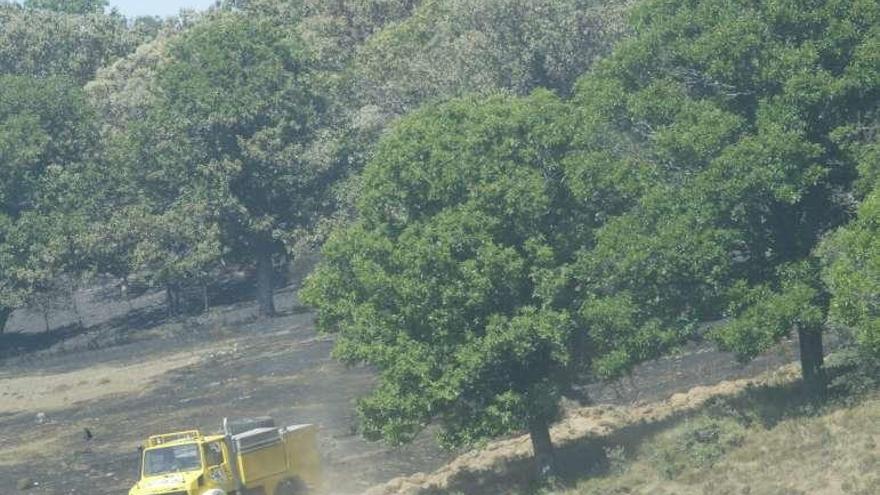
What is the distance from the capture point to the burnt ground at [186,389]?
5591cm

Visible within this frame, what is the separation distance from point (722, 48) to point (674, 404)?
1270 cm

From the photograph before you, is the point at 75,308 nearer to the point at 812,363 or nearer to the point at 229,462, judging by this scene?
the point at 229,462

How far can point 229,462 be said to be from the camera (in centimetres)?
4103

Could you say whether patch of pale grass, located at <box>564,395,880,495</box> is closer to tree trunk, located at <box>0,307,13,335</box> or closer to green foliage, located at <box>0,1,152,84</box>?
tree trunk, located at <box>0,307,13,335</box>

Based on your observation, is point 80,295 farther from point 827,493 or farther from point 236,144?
point 827,493

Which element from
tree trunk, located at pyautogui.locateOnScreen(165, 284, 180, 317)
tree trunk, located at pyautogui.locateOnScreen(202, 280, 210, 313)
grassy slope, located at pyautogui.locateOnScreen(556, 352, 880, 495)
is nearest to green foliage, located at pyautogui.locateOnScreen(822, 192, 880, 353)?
grassy slope, located at pyautogui.locateOnScreen(556, 352, 880, 495)

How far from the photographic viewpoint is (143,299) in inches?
4560

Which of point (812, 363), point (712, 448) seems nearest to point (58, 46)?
point (812, 363)

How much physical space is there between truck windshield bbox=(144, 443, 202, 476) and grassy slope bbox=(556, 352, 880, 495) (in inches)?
415

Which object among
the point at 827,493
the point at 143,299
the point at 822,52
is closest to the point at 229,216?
A: the point at 143,299

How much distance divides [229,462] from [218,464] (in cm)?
38

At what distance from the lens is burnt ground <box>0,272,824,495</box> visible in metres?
55.9

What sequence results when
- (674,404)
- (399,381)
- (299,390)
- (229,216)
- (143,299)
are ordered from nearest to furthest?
(399,381), (674,404), (299,390), (229,216), (143,299)

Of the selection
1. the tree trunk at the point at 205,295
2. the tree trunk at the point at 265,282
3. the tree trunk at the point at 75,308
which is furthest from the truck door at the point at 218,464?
the tree trunk at the point at 75,308
